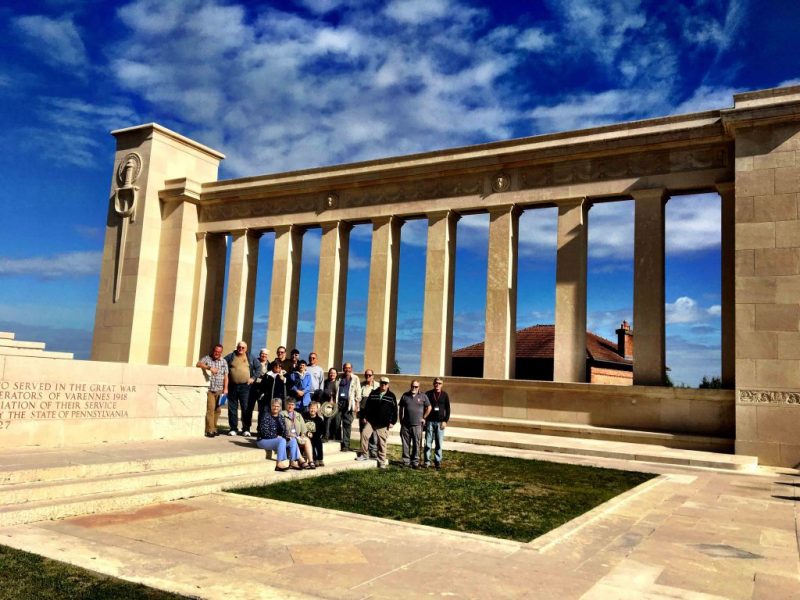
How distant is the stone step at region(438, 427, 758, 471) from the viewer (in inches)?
599

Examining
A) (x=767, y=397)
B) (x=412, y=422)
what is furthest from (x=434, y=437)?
(x=767, y=397)

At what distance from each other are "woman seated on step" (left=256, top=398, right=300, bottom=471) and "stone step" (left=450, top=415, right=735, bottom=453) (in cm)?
985

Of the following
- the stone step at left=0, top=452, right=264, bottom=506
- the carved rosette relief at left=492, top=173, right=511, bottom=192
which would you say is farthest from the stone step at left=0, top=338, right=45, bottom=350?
the carved rosette relief at left=492, top=173, right=511, bottom=192

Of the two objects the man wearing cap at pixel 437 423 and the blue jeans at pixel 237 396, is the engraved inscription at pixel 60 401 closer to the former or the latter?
the blue jeans at pixel 237 396

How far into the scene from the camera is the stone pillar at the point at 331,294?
25.8 metres

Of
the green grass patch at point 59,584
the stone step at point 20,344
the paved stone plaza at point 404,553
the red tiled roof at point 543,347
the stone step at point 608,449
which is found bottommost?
the green grass patch at point 59,584

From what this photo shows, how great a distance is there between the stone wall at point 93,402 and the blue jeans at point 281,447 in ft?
7.85

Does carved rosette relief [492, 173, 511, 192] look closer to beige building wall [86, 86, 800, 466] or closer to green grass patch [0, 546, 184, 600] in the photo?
beige building wall [86, 86, 800, 466]

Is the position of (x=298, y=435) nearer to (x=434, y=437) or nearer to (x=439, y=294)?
(x=434, y=437)

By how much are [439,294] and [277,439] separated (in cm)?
1248

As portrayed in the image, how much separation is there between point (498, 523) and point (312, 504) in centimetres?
259

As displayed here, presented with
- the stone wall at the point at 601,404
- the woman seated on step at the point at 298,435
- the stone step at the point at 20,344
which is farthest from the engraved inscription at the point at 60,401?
the stone wall at the point at 601,404

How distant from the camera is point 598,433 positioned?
1897 cm

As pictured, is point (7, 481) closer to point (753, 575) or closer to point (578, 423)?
point (753, 575)
